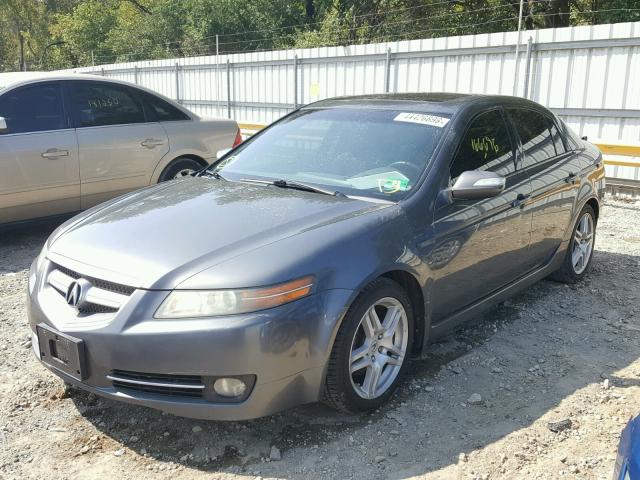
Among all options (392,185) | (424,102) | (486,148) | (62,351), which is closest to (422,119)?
(424,102)

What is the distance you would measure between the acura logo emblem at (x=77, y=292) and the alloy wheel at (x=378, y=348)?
125 centimetres

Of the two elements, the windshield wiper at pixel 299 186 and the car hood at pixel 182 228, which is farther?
the windshield wiper at pixel 299 186

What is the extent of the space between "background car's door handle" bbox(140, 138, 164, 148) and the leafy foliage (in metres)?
8.73

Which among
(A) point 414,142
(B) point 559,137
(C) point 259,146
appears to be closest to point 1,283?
(C) point 259,146

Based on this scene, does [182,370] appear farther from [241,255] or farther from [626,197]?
[626,197]

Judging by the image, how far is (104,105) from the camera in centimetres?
648

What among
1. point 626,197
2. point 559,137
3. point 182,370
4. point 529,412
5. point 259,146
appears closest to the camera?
point 182,370

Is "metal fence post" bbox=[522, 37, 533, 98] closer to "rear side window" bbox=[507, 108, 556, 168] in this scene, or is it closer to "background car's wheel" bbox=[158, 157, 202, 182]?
"rear side window" bbox=[507, 108, 556, 168]

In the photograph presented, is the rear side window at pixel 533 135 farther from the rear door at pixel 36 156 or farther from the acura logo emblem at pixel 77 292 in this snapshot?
the rear door at pixel 36 156

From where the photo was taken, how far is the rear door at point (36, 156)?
5.80 meters

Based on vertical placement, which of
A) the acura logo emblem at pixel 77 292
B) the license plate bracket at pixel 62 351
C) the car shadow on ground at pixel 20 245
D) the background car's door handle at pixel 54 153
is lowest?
the car shadow on ground at pixel 20 245

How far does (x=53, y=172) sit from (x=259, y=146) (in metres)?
2.74

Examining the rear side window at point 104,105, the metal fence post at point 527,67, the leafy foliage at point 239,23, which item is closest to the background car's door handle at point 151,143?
the rear side window at point 104,105

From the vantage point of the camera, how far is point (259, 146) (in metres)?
4.34
